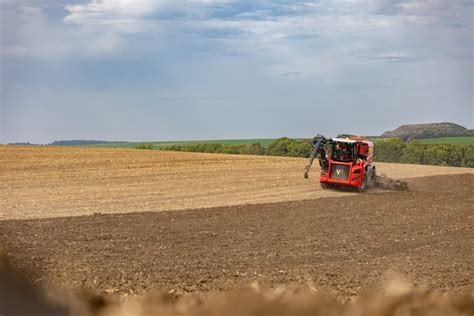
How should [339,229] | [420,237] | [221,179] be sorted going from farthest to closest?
[221,179]
[339,229]
[420,237]

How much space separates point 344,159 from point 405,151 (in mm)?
25300

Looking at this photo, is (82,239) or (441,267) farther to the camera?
(82,239)

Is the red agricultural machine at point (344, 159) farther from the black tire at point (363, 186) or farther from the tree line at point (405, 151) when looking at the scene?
the tree line at point (405, 151)

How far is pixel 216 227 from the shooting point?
15258 mm

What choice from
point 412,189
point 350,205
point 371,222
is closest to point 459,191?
point 412,189

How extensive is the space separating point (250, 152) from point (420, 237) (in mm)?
41148

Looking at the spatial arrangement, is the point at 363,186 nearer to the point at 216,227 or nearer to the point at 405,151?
the point at 216,227

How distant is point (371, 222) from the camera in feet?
53.1

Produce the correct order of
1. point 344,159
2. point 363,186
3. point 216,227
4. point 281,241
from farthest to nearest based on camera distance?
1. point 363,186
2. point 344,159
3. point 216,227
4. point 281,241

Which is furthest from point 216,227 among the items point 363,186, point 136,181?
point 136,181

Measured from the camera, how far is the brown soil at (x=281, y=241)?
7.26 metres

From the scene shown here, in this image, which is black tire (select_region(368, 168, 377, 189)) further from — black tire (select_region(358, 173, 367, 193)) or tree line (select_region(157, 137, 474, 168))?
tree line (select_region(157, 137, 474, 168))

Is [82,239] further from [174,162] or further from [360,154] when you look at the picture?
[174,162]

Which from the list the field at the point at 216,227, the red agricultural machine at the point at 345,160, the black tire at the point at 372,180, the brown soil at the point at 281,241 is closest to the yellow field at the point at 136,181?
the field at the point at 216,227
